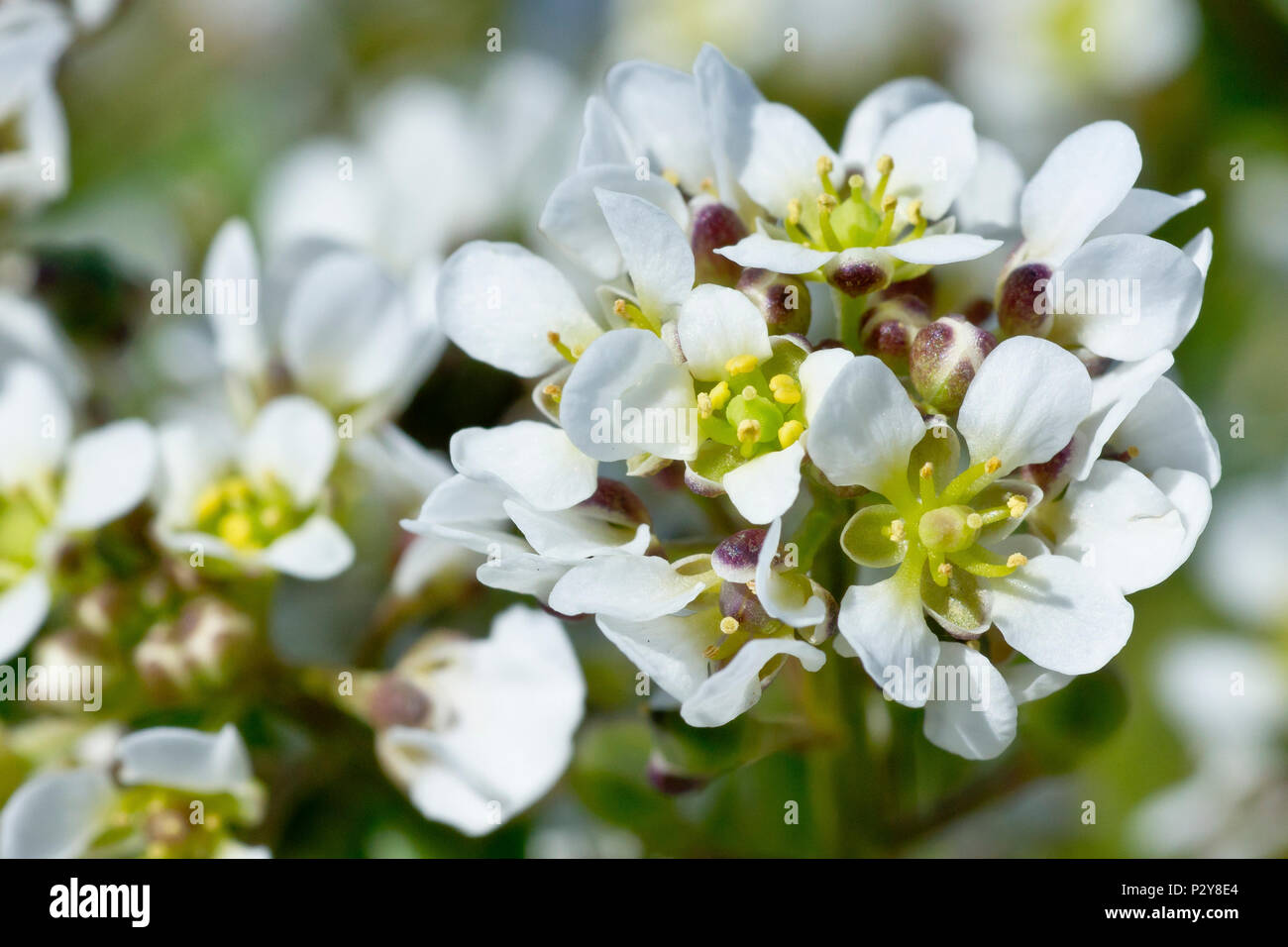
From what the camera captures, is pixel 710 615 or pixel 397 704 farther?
pixel 397 704

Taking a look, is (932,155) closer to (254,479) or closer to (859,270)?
(859,270)

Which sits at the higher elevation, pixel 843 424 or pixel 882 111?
pixel 882 111

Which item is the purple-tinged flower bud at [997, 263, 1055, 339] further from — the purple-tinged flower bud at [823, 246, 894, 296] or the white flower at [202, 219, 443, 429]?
the white flower at [202, 219, 443, 429]

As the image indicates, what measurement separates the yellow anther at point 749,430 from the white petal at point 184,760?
379mm

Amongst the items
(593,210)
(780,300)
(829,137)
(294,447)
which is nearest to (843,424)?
(780,300)

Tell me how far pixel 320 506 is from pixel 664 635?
0.36m

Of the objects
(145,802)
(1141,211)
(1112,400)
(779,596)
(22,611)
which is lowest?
(145,802)

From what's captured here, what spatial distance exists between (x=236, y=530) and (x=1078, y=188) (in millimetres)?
635

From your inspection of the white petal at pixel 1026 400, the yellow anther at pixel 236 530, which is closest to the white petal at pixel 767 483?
the white petal at pixel 1026 400

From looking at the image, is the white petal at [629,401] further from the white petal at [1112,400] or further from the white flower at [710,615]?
the white petal at [1112,400]

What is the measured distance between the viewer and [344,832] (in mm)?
1076

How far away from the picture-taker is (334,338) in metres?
1.02

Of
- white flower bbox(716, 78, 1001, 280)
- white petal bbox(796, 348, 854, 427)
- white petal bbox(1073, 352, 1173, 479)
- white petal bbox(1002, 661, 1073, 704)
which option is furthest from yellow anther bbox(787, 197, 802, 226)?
white petal bbox(1002, 661, 1073, 704)

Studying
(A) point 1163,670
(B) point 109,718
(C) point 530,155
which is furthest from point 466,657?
(A) point 1163,670
